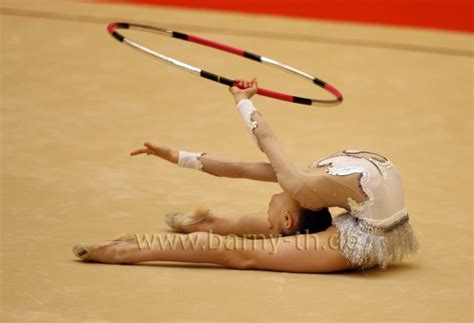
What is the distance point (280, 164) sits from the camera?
3826mm

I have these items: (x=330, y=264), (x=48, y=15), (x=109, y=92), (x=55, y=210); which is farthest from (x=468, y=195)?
(x=48, y=15)

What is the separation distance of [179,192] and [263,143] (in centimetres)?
92

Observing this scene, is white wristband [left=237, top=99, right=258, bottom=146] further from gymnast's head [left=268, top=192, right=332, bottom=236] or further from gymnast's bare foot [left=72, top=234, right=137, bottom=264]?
gymnast's bare foot [left=72, top=234, right=137, bottom=264]

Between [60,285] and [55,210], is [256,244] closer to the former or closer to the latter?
[60,285]

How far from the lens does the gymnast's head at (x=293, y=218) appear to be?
3.85 m

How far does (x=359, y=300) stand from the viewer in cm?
352

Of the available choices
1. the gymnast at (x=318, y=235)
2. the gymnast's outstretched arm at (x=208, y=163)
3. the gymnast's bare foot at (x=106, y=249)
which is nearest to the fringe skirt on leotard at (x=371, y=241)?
the gymnast at (x=318, y=235)

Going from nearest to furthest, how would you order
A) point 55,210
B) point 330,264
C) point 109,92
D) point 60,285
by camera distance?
point 60,285 → point 330,264 → point 55,210 → point 109,92

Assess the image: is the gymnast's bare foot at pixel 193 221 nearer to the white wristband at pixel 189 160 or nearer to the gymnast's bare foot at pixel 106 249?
the white wristband at pixel 189 160

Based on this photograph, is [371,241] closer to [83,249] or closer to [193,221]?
[193,221]

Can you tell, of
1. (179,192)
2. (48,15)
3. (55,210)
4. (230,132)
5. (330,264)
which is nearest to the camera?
(330,264)

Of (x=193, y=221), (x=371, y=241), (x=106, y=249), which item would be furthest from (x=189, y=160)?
(x=371, y=241)

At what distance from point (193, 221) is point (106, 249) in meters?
0.54

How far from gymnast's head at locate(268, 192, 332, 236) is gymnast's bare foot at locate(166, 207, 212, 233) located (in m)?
0.36
